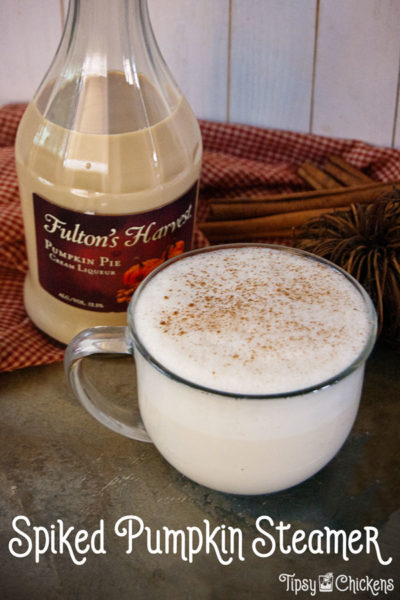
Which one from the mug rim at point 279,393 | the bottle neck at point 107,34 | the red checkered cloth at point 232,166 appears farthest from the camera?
the red checkered cloth at point 232,166

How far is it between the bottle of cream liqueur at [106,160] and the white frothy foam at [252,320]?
0.09 meters

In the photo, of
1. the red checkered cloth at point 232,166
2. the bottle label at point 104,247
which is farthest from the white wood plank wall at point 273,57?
the bottle label at point 104,247

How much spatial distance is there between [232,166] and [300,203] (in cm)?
13

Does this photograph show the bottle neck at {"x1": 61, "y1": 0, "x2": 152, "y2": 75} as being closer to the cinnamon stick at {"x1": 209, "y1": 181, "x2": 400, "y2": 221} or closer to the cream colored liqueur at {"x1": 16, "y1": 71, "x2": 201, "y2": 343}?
the cream colored liqueur at {"x1": 16, "y1": 71, "x2": 201, "y2": 343}

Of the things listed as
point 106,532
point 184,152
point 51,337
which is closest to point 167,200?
point 184,152

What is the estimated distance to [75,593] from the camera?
624 millimetres

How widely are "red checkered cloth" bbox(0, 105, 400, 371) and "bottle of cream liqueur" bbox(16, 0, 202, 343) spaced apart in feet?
0.42

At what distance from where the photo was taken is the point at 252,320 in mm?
635

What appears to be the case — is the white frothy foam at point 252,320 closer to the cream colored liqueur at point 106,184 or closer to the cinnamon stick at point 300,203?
the cream colored liqueur at point 106,184

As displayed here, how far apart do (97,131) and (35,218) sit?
0.39ft

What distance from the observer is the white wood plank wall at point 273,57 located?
3.24 feet

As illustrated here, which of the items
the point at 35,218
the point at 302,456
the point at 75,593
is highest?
the point at 35,218

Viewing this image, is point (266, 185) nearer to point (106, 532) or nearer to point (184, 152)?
point (184, 152)

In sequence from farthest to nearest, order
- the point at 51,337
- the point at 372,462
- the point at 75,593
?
the point at 51,337 → the point at 372,462 → the point at 75,593
